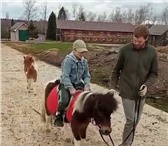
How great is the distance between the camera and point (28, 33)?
2377 inches

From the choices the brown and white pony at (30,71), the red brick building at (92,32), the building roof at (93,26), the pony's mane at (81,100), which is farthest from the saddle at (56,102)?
the building roof at (93,26)

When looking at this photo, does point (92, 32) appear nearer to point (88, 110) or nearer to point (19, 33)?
point (19, 33)

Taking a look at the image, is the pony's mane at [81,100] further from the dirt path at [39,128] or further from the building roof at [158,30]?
the building roof at [158,30]

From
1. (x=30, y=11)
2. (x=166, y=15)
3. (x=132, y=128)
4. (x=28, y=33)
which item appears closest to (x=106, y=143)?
(x=132, y=128)

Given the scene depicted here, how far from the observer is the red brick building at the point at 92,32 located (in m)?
61.5

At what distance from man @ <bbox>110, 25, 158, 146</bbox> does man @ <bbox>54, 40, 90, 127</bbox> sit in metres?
0.60

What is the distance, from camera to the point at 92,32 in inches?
2485

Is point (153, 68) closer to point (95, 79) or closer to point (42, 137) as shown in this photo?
point (42, 137)

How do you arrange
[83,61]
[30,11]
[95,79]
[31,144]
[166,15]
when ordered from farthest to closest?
[166,15], [30,11], [95,79], [31,144], [83,61]

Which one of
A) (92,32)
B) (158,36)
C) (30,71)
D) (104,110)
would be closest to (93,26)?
(92,32)

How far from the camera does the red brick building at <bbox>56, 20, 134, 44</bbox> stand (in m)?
61.5

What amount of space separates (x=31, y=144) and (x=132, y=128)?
1.78 m

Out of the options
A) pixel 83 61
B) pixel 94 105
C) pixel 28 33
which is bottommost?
pixel 28 33

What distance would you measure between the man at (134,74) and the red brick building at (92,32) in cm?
5566
